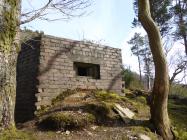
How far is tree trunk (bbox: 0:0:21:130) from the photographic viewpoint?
607cm

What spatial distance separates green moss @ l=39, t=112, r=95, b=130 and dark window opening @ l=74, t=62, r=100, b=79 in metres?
2.70

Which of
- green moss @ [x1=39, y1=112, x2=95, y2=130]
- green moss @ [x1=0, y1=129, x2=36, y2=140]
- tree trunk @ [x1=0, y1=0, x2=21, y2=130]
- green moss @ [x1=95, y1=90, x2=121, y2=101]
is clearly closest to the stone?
green moss @ [x1=95, y1=90, x2=121, y2=101]

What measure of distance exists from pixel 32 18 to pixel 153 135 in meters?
4.12

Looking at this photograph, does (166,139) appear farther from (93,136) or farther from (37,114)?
(37,114)

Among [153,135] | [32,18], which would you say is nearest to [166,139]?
[153,135]

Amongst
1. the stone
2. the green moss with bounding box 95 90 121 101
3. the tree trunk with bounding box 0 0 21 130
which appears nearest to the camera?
the tree trunk with bounding box 0 0 21 130

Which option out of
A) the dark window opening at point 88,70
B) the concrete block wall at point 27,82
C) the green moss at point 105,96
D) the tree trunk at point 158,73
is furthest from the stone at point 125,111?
the concrete block wall at point 27,82

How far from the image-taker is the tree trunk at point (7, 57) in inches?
239

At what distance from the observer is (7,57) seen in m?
6.13

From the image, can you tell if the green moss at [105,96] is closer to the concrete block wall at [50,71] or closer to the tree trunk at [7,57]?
the concrete block wall at [50,71]

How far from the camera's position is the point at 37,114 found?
8211 mm

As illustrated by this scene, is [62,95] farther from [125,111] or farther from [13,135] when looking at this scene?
[13,135]

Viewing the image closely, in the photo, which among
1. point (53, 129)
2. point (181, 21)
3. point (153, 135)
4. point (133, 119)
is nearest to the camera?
point (53, 129)

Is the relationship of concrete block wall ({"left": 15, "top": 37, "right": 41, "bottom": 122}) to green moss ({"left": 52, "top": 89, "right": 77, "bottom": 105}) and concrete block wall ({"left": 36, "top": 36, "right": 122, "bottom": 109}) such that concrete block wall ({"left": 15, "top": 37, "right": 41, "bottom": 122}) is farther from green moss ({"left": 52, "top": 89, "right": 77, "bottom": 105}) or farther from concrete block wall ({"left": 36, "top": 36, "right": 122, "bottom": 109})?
green moss ({"left": 52, "top": 89, "right": 77, "bottom": 105})
